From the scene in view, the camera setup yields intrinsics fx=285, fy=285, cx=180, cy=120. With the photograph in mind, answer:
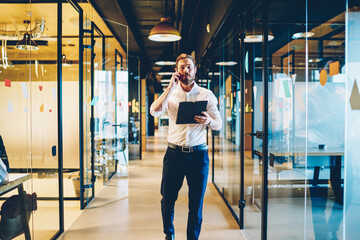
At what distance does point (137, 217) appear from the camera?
12.4 feet

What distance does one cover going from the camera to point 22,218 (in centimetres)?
254

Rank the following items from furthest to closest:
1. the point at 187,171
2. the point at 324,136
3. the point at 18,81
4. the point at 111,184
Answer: the point at 111,184
the point at 187,171
the point at 18,81
the point at 324,136

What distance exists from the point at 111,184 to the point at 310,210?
3610 millimetres

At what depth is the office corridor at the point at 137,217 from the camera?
3.22m

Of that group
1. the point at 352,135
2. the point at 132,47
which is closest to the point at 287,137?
the point at 352,135

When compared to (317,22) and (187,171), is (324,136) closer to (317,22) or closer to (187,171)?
(317,22)

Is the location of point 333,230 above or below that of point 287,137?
below

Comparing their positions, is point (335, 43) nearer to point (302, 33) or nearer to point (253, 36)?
point (302, 33)

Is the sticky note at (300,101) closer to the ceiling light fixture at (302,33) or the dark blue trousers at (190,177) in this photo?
the ceiling light fixture at (302,33)

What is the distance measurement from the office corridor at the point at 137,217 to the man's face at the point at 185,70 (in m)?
1.74

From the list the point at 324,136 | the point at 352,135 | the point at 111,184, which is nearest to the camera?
the point at 352,135

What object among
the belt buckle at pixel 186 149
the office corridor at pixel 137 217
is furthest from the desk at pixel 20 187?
the belt buckle at pixel 186 149

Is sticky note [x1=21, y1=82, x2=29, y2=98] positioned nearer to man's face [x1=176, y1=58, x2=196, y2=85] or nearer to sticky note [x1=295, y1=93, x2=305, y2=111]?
man's face [x1=176, y1=58, x2=196, y2=85]

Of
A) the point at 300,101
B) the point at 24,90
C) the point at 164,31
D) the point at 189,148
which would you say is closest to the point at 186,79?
the point at 189,148
